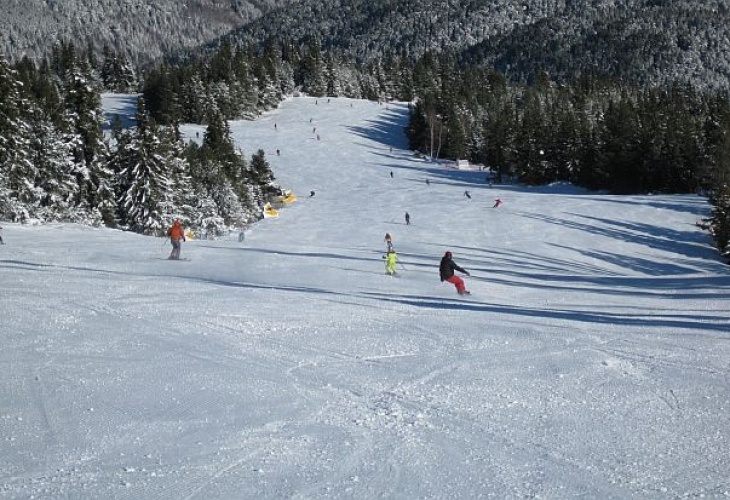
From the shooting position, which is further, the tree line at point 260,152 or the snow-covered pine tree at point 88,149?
the snow-covered pine tree at point 88,149

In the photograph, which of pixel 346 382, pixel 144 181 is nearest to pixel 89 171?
pixel 144 181

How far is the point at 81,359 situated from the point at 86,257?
12.9 meters

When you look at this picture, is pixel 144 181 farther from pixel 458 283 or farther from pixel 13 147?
pixel 458 283

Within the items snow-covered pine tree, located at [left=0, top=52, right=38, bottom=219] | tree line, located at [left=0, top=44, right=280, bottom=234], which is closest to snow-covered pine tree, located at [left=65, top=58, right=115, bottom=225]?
tree line, located at [left=0, top=44, right=280, bottom=234]

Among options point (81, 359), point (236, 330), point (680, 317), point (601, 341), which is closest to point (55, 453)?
point (81, 359)

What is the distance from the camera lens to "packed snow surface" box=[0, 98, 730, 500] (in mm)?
6715

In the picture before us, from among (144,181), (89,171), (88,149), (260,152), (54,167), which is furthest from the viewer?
(260,152)

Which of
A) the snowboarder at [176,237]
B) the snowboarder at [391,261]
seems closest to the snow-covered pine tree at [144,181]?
the snowboarder at [176,237]

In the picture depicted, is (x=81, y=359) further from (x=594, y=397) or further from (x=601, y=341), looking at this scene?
(x=601, y=341)

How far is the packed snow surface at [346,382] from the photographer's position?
6715 millimetres

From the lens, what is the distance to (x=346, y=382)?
9.65 m

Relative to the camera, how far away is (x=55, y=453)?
286 inches

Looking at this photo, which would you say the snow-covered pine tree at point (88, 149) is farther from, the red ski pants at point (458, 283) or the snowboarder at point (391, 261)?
the red ski pants at point (458, 283)

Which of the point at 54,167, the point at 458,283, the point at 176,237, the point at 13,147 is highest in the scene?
the point at 13,147
